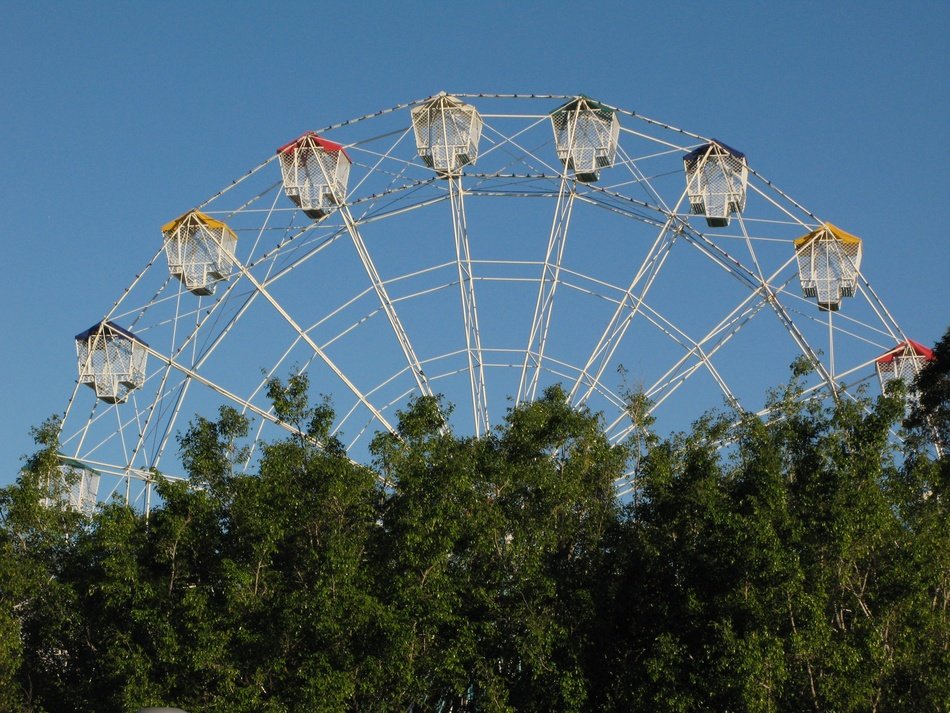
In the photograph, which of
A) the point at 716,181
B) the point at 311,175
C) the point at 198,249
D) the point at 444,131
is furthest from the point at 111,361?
the point at 716,181

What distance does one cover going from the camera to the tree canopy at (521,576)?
35062 millimetres

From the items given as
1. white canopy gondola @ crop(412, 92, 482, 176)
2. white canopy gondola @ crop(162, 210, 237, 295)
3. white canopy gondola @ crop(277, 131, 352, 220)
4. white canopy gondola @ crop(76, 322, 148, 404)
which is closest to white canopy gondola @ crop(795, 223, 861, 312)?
white canopy gondola @ crop(412, 92, 482, 176)

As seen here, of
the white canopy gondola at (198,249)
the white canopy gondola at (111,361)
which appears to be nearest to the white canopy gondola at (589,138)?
the white canopy gondola at (198,249)

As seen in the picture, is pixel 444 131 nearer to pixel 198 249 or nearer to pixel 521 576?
pixel 198 249

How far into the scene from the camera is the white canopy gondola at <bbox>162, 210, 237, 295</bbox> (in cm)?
4459

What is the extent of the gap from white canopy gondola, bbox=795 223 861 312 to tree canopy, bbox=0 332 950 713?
6064 millimetres

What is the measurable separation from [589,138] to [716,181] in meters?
3.73

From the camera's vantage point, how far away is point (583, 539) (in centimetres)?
3947

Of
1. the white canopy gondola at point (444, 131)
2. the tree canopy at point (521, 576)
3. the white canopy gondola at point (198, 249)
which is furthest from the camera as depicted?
the white canopy gondola at point (198, 249)

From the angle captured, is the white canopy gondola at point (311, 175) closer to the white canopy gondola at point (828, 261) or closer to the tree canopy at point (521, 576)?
the tree canopy at point (521, 576)

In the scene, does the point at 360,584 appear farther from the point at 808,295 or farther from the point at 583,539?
the point at 808,295

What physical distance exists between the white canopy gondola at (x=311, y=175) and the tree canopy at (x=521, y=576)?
18.9ft

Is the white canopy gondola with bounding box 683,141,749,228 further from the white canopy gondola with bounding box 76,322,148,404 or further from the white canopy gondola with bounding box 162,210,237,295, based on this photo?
the white canopy gondola with bounding box 76,322,148,404

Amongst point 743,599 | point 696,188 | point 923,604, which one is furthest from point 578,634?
point 696,188
